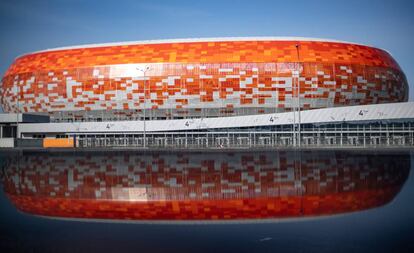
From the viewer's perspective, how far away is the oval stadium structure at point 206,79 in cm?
5228

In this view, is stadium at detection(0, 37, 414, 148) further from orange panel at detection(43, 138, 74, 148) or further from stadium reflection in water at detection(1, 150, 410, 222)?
stadium reflection in water at detection(1, 150, 410, 222)

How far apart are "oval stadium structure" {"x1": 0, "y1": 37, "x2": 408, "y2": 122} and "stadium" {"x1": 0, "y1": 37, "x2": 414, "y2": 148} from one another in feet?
0.39

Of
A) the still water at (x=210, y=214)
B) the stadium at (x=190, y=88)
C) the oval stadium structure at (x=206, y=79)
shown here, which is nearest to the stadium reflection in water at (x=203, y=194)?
the still water at (x=210, y=214)

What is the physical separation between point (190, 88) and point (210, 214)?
45.0m

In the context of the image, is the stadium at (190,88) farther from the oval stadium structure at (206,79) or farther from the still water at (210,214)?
the still water at (210,214)

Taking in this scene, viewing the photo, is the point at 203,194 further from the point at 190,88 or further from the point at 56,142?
the point at 56,142

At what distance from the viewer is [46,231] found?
6871 millimetres

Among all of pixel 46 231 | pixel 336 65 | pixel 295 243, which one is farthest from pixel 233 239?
pixel 336 65

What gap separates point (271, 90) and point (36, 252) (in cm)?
4796

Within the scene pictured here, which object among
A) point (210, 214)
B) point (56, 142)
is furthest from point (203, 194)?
point (56, 142)

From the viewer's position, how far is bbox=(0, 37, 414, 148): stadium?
170 feet

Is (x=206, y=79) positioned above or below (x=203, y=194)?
above

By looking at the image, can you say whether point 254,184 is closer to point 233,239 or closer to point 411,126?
point 233,239

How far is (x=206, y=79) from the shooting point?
172 ft
